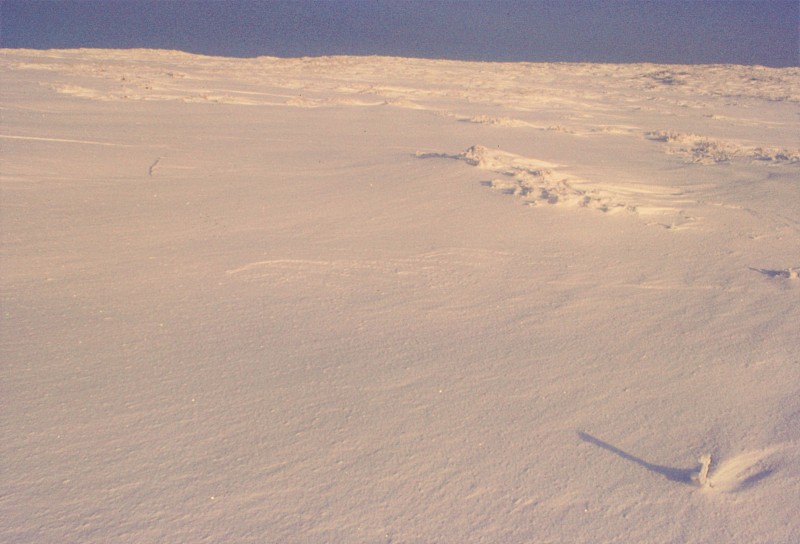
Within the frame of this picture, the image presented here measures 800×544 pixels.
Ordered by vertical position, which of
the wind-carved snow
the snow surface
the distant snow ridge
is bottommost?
the snow surface

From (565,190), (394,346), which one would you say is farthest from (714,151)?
(394,346)

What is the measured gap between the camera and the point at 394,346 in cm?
342

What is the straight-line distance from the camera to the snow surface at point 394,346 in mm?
2410

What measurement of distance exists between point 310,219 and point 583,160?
3611 millimetres

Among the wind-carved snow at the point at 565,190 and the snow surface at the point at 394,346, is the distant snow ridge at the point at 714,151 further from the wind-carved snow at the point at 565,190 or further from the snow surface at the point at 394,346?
the wind-carved snow at the point at 565,190

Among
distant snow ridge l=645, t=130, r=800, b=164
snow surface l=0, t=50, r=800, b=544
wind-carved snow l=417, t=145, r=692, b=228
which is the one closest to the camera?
snow surface l=0, t=50, r=800, b=544

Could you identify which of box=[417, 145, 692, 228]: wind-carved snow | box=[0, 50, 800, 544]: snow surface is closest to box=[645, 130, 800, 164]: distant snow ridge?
box=[0, 50, 800, 544]: snow surface

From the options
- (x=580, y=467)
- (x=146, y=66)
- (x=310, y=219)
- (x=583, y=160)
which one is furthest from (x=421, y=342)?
(x=146, y=66)

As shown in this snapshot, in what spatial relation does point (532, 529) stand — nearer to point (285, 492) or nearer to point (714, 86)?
point (285, 492)

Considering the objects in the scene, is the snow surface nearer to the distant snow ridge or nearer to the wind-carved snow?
the wind-carved snow

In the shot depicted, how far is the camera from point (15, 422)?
278cm

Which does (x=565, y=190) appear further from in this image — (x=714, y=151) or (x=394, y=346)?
(x=714, y=151)

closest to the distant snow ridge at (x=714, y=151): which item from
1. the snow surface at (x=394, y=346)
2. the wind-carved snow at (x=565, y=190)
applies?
the snow surface at (x=394, y=346)

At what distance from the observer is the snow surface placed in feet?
7.91
